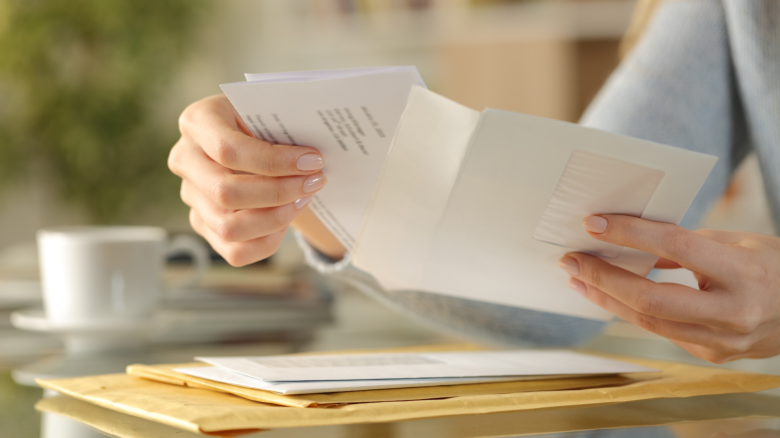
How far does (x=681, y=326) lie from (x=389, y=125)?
219mm

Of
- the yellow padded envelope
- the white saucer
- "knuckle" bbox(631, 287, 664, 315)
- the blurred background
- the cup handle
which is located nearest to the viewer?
the yellow padded envelope

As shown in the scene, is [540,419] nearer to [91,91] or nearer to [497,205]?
[497,205]

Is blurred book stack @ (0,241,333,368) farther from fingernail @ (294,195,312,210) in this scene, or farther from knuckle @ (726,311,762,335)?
knuckle @ (726,311,762,335)

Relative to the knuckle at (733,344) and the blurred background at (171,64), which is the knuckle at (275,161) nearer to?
the knuckle at (733,344)

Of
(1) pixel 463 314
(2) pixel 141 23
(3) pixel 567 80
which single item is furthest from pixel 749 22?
(2) pixel 141 23

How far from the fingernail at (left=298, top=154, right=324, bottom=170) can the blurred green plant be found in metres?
1.94

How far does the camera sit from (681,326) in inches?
15.9

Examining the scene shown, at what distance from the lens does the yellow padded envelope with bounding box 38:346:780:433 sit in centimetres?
28

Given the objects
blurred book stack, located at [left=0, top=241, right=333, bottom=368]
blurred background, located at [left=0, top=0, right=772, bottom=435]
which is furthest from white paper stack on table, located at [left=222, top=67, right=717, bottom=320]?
blurred background, located at [left=0, top=0, right=772, bottom=435]

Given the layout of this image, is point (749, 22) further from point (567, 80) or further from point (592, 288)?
point (567, 80)

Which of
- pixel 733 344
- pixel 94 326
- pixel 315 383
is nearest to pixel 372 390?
pixel 315 383

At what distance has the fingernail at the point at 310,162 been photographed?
395 millimetres

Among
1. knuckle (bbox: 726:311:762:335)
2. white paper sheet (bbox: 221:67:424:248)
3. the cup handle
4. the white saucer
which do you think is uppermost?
the cup handle

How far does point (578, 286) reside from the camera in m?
0.42
